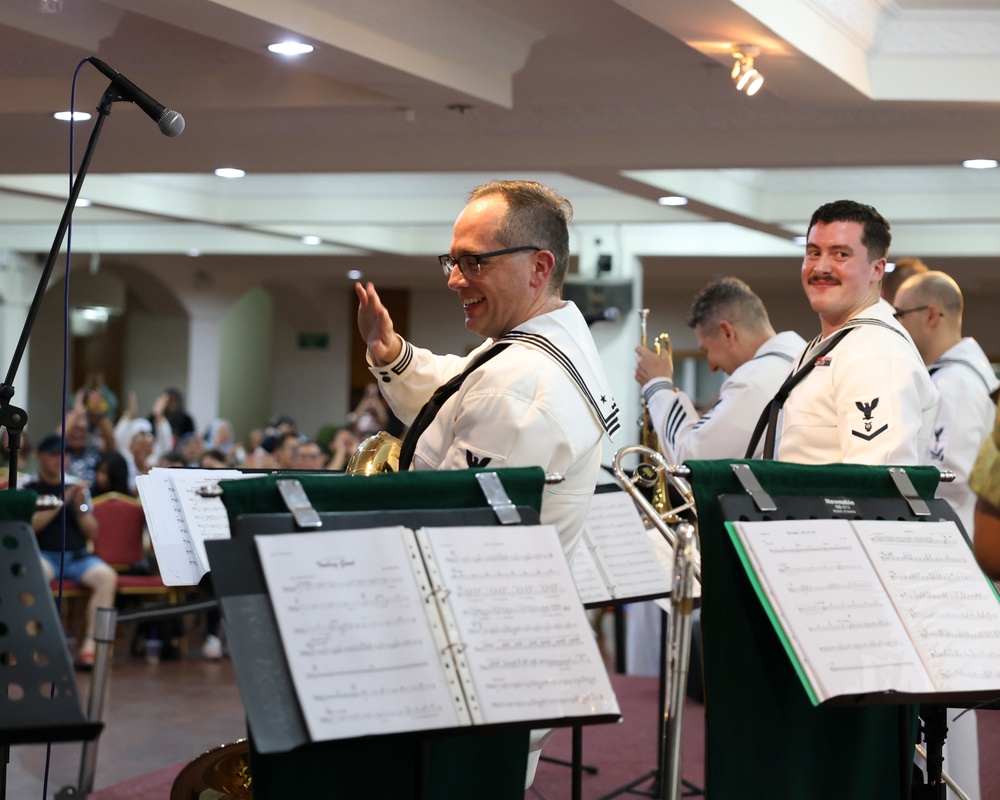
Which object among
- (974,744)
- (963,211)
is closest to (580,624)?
(974,744)

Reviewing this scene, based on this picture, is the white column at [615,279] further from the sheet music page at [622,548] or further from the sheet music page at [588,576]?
the sheet music page at [588,576]

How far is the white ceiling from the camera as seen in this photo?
16.8ft

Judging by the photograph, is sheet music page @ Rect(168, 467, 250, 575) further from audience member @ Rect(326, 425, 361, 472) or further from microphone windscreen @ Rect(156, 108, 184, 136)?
audience member @ Rect(326, 425, 361, 472)

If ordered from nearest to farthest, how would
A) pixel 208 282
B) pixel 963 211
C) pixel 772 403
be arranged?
pixel 772 403 < pixel 963 211 < pixel 208 282

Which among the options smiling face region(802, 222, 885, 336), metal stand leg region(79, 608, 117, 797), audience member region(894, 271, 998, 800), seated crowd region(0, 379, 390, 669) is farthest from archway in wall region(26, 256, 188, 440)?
metal stand leg region(79, 608, 117, 797)

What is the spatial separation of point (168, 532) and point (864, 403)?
5.07 feet

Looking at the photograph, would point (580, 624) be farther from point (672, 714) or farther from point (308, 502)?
point (308, 502)

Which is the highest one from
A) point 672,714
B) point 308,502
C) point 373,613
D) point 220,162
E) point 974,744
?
point 220,162

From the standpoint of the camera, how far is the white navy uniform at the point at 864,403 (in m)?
2.89

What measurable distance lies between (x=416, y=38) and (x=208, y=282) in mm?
9578

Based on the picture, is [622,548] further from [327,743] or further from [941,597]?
[327,743]

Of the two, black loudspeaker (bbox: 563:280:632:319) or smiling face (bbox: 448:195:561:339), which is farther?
black loudspeaker (bbox: 563:280:632:319)

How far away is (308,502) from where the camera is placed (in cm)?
190

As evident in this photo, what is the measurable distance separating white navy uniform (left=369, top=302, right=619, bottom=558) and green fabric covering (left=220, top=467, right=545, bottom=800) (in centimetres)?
27
